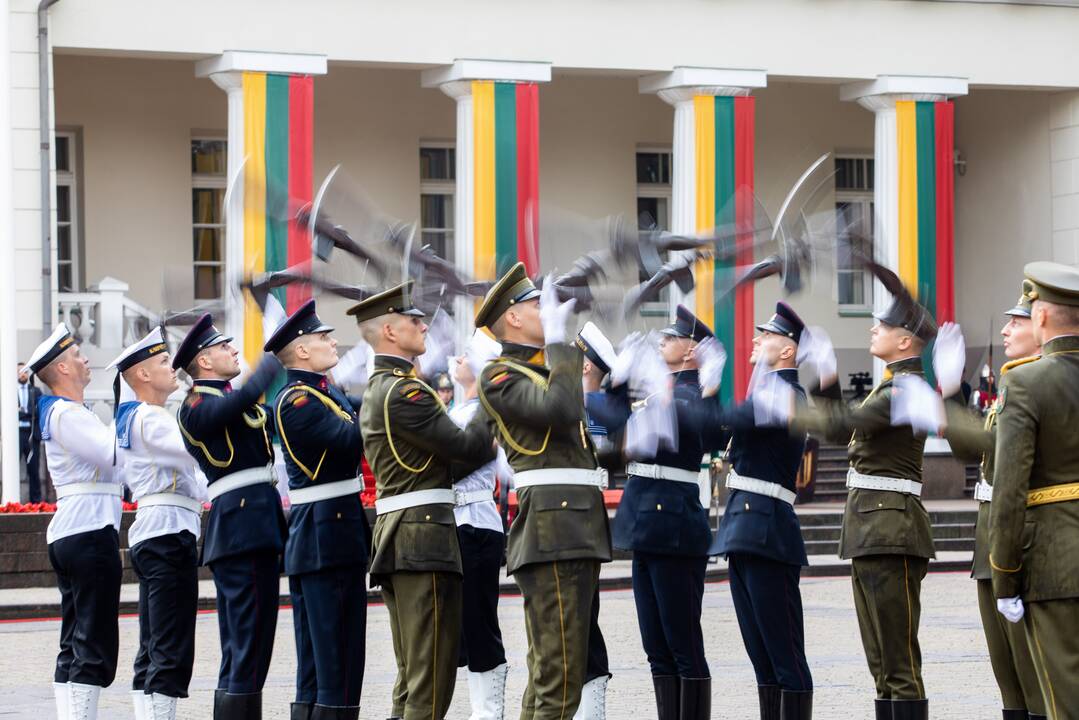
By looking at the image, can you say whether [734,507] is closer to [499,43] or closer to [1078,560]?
[1078,560]

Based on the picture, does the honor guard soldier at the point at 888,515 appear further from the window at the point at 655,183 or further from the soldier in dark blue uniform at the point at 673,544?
the window at the point at 655,183

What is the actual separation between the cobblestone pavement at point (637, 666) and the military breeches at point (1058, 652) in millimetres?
3473

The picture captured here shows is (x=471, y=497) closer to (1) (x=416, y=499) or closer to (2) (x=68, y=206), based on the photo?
(1) (x=416, y=499)

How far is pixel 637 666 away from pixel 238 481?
4237mm

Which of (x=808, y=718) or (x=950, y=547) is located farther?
(x=950, y=547)

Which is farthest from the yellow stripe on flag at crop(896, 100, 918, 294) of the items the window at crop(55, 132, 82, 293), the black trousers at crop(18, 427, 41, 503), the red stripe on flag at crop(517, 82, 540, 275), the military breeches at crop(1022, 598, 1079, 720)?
the military breeches at crop(1022, 598, 1079, 720)

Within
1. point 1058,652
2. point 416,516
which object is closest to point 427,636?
point 416,516

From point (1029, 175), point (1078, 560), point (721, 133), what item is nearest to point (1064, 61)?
point (1029, 175)

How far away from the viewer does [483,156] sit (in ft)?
89.0

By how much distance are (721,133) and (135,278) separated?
885 centimetres

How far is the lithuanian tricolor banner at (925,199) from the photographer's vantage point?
29.0m

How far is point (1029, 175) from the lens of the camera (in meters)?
31.9

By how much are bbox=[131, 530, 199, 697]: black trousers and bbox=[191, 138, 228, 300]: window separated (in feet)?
67.1

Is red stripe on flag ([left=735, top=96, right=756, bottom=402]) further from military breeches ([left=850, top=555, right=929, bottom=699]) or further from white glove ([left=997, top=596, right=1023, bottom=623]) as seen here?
white glove ([left=997, top=596, right=1023, bottom=623])
